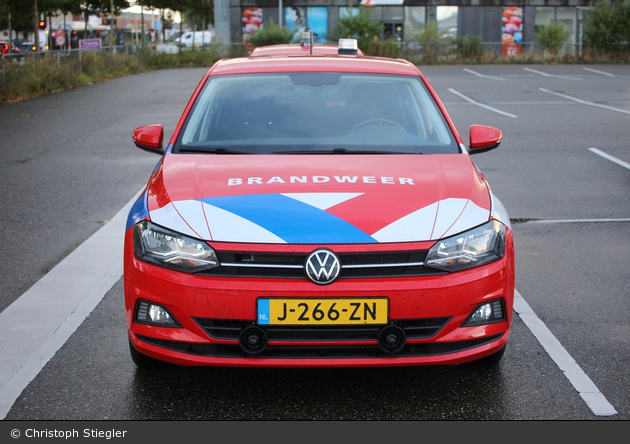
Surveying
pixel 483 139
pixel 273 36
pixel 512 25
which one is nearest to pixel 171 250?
pixel 483 139

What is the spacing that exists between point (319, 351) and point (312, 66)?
229cm

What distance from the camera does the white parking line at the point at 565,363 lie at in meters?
3.36

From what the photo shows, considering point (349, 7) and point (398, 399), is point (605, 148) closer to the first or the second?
point (398, 399)

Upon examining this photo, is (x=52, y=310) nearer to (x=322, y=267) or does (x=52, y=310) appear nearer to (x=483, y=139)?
(x=322, y=267)

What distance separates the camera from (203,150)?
4.21 m

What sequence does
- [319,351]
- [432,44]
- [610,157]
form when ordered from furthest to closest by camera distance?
1. [432,44]
2. [610,157]
3. [319,351]

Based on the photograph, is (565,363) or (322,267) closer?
(322,267)

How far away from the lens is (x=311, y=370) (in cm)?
378

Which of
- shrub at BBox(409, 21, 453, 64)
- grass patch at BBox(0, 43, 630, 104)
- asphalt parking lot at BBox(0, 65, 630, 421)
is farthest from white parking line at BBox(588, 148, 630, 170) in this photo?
shrub at BBox(409, 21, 453, 64)

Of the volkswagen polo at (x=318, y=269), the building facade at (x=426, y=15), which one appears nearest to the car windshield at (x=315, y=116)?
the volkswagen polo at (x=318, y=269)

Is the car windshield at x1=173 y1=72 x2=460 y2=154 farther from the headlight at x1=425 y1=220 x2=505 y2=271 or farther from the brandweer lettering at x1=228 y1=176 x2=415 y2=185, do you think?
the headlight at x1=425 y1=220 x2=505 y2=271

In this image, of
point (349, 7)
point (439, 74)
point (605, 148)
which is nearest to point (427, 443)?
point (605, 148)

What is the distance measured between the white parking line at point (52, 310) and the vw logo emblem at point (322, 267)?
→ 4.71ft

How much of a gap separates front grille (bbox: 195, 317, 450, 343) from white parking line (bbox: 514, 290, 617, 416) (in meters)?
0.81
